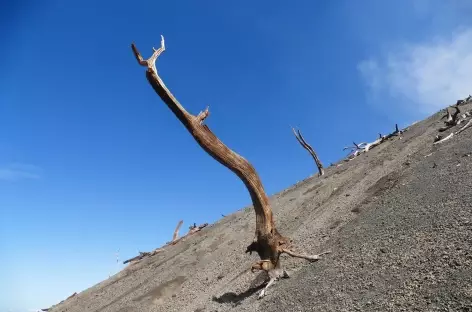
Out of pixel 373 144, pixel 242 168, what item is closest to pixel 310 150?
pixel 373 144

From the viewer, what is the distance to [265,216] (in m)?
11.8

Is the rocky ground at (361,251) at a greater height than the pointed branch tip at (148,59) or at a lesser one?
lesser

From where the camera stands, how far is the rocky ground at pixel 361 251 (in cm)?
755

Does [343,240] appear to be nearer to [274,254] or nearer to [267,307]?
[274,254]

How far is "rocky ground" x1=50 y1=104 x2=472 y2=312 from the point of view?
24.8ft

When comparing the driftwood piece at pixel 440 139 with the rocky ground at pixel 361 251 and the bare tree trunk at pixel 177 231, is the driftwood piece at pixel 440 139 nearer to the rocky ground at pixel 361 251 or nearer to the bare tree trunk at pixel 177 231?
the rocky ground at pixel 361 251

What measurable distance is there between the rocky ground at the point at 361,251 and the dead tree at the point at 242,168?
0.77 m

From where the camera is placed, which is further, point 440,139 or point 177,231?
point 177,231

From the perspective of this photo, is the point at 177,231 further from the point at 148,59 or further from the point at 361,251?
the point at 361,251

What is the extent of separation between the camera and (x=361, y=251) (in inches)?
389

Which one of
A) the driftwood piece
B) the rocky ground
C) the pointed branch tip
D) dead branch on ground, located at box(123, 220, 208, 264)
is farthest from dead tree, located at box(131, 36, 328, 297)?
dead branch on ground, located at box(123, 220, 208, 264)

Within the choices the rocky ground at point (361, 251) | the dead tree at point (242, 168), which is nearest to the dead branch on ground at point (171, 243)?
the rocky ground at point (361, 251)

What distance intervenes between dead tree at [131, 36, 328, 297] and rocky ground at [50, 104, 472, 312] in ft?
2.54

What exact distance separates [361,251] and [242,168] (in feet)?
13.8
